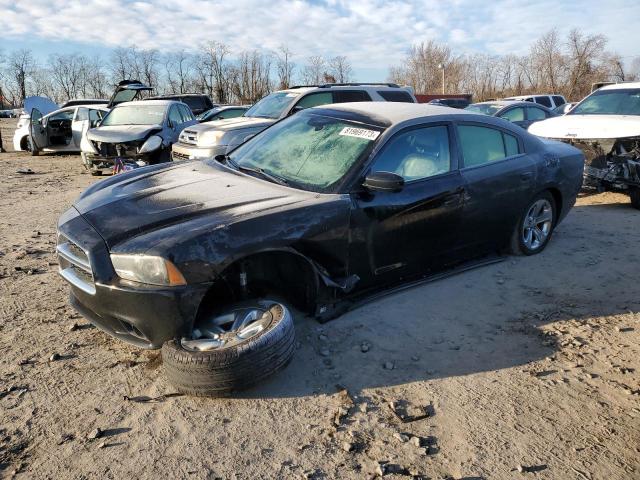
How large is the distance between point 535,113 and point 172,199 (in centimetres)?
1139

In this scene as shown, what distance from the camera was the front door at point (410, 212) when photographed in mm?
3682

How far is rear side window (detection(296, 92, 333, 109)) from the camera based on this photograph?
9.59m

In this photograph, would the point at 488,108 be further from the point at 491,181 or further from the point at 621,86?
the point at 491,181

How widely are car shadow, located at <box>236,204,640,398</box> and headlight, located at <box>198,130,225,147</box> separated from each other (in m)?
5.41

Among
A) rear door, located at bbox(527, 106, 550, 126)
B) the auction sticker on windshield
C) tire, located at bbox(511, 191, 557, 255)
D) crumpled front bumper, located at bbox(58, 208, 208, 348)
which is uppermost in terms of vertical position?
the auction sticker on windshield

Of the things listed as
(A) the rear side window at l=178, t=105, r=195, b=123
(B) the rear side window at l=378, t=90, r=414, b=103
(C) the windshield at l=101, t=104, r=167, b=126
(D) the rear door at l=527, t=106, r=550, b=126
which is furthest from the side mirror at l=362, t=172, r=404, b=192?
(D) the rear door at l=527, t=106, r=550, b=126

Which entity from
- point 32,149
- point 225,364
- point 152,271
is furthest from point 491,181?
point 32,149

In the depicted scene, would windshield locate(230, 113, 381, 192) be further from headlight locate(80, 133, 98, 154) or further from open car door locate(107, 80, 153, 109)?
open car door locate(107, 80, 153, 109)

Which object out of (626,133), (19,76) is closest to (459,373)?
(626,133)

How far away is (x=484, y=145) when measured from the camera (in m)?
4.69

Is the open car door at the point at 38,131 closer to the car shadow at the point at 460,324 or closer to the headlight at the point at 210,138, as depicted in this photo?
the headlight at the point at 210,138

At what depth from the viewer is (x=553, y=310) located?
4.18m

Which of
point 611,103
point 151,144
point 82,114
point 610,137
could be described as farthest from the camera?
point 82,114

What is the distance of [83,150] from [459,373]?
33.3 feet
